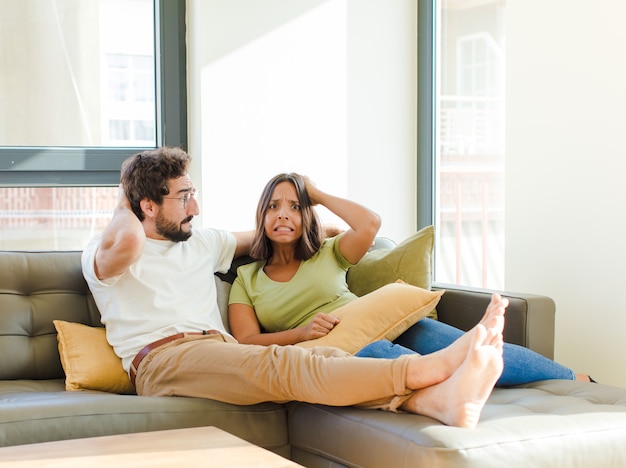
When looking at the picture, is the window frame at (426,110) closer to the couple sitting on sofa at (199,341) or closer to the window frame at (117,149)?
the window frame at (117,149)

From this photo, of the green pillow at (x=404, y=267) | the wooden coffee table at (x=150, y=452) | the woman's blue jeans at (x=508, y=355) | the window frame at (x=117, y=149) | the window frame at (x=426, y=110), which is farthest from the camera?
the window frame at (x=426, y=110)

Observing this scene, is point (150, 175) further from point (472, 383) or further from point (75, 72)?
point (472, 383)

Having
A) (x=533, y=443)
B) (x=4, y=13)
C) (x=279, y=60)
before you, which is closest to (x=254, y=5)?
(x=279, y=60)

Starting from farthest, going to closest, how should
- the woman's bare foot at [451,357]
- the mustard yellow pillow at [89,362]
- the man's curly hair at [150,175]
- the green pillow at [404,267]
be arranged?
the green pillow at [404,267]
the man's curly hair at [150,175]
the mustard yellow pillow at [89,362]
the woman's bare foot at [451,357]

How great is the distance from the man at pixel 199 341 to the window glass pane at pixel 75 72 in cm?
98

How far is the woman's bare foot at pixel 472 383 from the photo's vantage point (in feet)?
6.44

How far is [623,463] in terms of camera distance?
2012mm

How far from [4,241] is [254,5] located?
1487 millimetres

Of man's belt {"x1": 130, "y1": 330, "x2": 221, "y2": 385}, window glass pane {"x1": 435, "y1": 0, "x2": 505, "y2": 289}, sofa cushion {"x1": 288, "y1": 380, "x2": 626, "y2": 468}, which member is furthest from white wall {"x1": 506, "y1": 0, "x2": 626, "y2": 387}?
man's belt {"x1": 130, "y1": 330, "x2": 221, "y2": 385}

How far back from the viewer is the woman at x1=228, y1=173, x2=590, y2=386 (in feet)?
9.45

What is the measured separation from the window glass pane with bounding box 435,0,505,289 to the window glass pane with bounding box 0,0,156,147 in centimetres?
137

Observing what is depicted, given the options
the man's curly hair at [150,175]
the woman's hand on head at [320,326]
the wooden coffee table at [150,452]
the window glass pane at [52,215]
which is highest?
the man's curly hair at [150,175]

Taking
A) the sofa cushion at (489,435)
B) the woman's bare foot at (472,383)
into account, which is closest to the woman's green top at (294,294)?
the sofa cushion at (489,435)

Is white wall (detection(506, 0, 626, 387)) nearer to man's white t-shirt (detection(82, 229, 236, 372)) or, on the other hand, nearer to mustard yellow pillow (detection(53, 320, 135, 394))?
man's white t-shirt (detection(82, 229, 236, 372))
